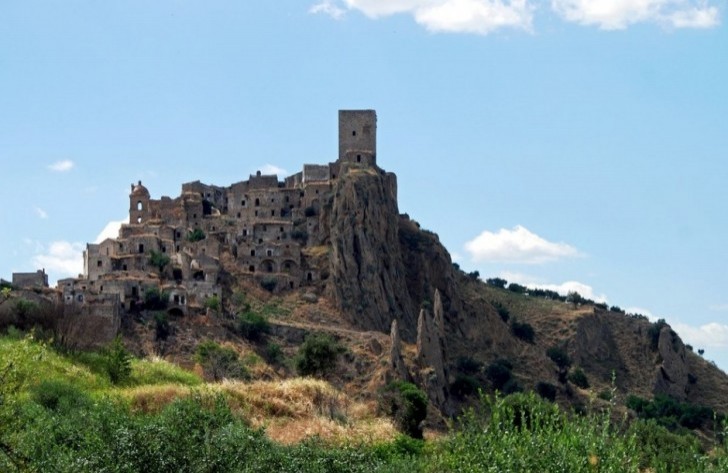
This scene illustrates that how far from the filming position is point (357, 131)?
365ft

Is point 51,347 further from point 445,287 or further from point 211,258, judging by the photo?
point 445,287

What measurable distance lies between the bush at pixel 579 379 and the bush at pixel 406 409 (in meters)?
42.1

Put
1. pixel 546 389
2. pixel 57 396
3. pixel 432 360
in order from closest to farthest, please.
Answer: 1. pixel 57 396
2. pixel 432 360
3. pixel 546 389

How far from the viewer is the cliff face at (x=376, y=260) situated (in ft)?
322

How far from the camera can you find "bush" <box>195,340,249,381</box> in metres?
68.2

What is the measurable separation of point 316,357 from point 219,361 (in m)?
6.41

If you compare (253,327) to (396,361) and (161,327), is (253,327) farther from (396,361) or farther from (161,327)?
(396,361)

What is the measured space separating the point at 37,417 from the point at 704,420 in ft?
247

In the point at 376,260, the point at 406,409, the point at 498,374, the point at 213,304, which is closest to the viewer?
the point at 406,409

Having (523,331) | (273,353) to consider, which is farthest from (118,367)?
(523,331)

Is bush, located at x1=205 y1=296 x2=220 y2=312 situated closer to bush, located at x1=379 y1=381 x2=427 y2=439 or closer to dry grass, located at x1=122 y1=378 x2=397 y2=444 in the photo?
bush, located at x1=379 y1=381 x2=427 y2=439

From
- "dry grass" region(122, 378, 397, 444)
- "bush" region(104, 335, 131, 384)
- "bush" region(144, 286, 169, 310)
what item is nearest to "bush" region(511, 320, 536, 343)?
"bush" region(144, 286, 169, 310)

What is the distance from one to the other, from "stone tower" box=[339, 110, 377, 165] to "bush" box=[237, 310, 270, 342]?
24216 mm

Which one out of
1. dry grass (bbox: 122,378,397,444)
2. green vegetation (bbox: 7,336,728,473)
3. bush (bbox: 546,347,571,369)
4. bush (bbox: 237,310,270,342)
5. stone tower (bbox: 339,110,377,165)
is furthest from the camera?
stone tower (bbox: 339,110,377,165)
